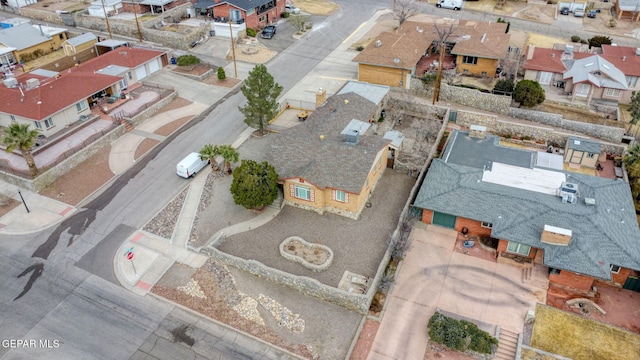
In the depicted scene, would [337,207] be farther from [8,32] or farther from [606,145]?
[8,32]

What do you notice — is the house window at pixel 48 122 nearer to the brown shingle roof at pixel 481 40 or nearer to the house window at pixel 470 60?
the brown shingle roof at pixel 481 40

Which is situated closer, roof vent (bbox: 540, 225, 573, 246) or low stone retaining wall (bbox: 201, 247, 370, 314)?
low stone retaining wall (bbox: 201, 247, 370, 314)

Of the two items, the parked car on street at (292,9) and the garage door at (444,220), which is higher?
the parked car on street at (292,9)

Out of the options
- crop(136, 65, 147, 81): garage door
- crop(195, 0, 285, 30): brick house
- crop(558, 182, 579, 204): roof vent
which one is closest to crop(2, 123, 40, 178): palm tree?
crop(136, 65, 147, 81): garage door

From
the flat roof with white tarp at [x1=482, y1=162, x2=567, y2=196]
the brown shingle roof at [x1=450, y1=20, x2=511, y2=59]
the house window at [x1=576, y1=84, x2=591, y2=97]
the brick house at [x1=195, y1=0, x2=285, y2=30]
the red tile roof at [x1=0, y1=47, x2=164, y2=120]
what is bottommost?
the flat roof with white tarp at [x1=482, y1=162, x2=567, y2=196]

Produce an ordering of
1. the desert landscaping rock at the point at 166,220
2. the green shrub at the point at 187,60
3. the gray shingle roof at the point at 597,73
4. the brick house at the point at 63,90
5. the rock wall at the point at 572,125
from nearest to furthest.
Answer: the desert landscaping rock at the point at 166,220 → the brick house at the point at 63,90 → the rock wall at the point at 572,125 → the gray shingle roof at the point at 597,73 → the green shrub at the point at 187,60

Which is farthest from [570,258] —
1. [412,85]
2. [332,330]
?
[412,85]

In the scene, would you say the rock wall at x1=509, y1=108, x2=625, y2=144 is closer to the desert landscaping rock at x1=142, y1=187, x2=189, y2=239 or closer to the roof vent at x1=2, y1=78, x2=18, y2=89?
the desert landscaping rock at x1=142, y1=187, x2=189, y2=239

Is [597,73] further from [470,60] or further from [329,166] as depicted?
[329,166]

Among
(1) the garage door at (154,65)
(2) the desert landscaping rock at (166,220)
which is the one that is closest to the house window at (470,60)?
(2) the desert landscaping rock at (166,220)
